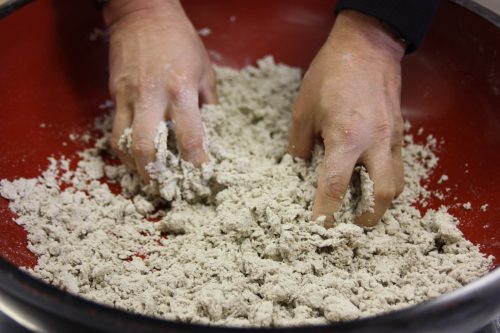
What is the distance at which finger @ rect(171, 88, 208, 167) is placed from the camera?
0.67 m

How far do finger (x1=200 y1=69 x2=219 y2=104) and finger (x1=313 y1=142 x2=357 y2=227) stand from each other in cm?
22

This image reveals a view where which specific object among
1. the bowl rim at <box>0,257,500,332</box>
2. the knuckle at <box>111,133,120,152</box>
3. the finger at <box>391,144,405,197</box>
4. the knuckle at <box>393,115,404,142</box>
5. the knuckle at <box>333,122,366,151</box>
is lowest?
the knuckle at <box>111,133,120,152</box>

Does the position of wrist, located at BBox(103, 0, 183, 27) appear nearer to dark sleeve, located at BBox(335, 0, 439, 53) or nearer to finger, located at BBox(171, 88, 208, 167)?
finger, located at BBox(171, 88, 208, 167)

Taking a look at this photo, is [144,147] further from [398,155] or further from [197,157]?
[398,155]

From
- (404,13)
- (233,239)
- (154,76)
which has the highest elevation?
(404,13)

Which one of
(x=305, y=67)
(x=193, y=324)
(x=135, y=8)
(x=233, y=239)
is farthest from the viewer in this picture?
(x=305, y=67)

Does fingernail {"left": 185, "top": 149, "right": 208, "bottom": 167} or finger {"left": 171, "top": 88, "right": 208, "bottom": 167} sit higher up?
finger {"left": 171, "top": 88, "right": 208, "bottom": 167}

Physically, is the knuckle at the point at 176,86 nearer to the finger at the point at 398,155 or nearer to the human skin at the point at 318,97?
the human skin at the point at 318,97

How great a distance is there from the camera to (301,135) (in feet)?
2.28

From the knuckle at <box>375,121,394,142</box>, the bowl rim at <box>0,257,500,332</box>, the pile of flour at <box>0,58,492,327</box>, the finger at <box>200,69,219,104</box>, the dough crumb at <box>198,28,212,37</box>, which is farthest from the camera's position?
the dough crumb at <box>198,28,212,37</box>

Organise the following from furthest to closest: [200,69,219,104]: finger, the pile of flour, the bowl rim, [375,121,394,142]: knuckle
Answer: [200,69,219,104]: finger
[375,121,394,142]: knuckle
the pile of flour
the bowl rim

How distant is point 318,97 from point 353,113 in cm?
6

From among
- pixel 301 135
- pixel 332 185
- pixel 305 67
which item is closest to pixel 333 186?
pixel 332 185

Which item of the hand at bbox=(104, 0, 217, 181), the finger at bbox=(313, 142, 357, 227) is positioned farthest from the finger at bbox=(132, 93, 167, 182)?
the finger at bbox=(313, 142, 357, 227)
